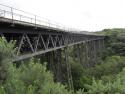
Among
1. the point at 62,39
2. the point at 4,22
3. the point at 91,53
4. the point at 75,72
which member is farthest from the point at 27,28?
the point at 91,53

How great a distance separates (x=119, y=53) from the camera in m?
83.0

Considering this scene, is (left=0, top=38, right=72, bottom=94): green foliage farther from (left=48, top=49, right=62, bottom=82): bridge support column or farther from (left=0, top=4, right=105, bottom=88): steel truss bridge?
(left=48, top=49, right=62, bottom=82): bridge support column

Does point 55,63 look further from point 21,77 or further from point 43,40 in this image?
point 21,77

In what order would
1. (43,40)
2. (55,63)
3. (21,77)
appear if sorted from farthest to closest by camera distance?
(55,63)
(43,40)
(21,77)

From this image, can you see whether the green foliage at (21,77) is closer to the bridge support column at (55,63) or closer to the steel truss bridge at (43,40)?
the steel truss bridge at (43,40)

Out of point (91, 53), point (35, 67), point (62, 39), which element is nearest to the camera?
point (35, 67)

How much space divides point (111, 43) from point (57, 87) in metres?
79.7

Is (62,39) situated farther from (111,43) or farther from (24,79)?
(111,43)

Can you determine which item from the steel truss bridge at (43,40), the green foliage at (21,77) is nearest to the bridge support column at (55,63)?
the steel truss bridge at (43,40)

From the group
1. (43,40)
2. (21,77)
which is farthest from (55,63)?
(21,77)

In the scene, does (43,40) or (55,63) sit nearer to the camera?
(43,40)

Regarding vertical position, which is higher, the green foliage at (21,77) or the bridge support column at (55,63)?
the green foliage at (21,77)

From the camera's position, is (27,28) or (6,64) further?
(27,28)

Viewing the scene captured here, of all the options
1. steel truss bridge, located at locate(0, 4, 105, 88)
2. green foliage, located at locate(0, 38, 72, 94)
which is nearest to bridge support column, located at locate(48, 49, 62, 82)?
steel truss bridge, located at locate(0, 4, 105, 88)
